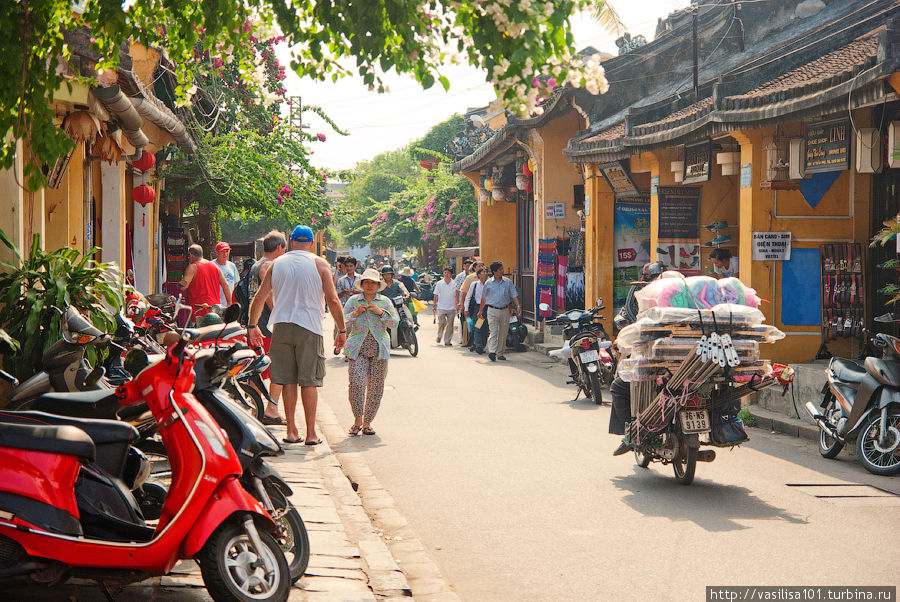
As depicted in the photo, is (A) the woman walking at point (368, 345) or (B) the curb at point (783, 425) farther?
(B) the curb at point (783, 425)

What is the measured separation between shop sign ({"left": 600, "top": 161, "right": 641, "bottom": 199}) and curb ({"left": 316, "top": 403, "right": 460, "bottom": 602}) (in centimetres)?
1114

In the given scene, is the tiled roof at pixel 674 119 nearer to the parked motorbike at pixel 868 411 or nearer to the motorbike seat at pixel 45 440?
the parked motorbike at pixel 868 411

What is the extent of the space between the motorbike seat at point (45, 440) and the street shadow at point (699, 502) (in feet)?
13.2

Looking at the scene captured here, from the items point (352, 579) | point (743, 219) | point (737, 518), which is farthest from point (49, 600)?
point (743, 219)

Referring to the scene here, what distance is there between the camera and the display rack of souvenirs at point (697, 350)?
289 inches

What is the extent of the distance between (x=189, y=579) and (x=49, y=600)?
0.69 metres

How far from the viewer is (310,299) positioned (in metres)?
8.90

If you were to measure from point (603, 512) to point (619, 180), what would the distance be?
501 inches

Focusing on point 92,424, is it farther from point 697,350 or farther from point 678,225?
point 678,225

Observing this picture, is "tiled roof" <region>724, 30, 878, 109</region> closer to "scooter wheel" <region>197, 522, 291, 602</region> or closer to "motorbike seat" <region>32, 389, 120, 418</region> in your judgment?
"scooter wheel" <region>197, 522, 291, 602</region>

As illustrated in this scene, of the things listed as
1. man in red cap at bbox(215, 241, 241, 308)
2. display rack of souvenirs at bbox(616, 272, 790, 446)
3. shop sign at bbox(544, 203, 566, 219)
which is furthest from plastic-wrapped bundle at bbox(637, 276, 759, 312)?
shop sign at bbox(544, 203, 566, 219)

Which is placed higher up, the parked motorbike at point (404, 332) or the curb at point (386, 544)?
the parked motorbike at point (404, 332)

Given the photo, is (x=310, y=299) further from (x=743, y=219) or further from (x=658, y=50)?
(x=658, y=50)

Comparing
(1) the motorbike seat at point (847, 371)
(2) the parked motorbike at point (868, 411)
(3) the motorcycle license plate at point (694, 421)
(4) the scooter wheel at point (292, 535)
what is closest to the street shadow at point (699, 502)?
(3) the motorcycle license plate at point (694, 421)
